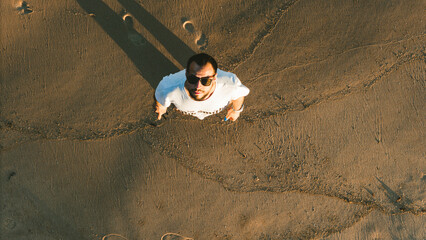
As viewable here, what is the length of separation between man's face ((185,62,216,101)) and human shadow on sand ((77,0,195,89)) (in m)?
1.14

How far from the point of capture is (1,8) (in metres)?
2.93

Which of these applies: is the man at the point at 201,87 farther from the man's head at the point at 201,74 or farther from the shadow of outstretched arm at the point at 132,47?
the shadow of outstretched arm at the point at 132,47

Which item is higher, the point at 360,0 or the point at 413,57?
the point at 360,0

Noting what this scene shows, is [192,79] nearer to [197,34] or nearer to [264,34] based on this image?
[197,34]

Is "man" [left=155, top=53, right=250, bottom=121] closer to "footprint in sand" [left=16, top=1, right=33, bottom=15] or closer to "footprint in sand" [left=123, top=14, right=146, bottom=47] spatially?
"footprint in sand" [left=123, top=14, right=146, bottom=47]

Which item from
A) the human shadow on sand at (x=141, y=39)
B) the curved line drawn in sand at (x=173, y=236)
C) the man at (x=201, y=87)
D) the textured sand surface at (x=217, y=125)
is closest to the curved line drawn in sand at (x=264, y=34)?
the textured sand surface at (x=217, y=125)

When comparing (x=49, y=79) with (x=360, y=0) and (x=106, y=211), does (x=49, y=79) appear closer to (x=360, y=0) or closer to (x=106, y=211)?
(x=106, y=211)

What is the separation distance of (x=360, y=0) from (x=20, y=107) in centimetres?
447

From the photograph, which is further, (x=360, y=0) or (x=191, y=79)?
(x=360, y=0)

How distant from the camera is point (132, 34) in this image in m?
2.99

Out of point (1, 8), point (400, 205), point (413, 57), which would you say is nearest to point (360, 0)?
point (413, 57)

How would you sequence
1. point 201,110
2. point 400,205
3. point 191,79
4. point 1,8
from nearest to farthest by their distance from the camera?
point 191,79
point 201,110
point 1,8
point 400,205

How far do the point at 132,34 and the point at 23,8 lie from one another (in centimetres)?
137

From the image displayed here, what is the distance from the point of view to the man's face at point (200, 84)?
1837 mm
